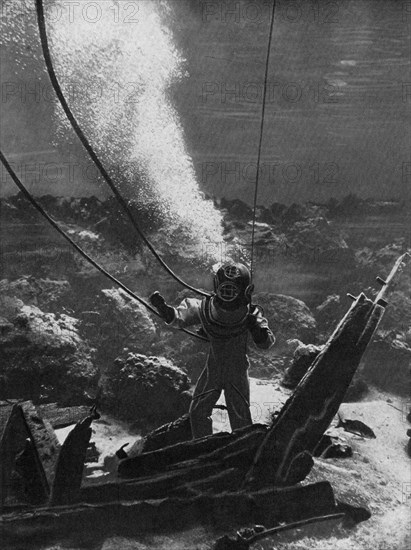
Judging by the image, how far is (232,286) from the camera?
4734mm

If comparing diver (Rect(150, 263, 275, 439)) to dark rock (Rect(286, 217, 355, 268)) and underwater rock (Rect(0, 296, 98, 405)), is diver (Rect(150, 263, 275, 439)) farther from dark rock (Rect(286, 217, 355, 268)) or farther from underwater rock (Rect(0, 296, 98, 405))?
dark rock (Rect(286, 217, 355, 268))

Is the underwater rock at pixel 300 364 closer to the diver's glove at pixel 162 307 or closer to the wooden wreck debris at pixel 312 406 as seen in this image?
the wooden wreck debris at pixel 312 406

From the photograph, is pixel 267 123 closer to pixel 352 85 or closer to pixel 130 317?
pixel 352 85

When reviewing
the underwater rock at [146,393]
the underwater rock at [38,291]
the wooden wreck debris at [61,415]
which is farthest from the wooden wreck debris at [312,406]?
the underwater rock at [38,291]

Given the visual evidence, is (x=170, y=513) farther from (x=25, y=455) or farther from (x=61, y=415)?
(x=61, y=415)

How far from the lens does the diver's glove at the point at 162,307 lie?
4.68m

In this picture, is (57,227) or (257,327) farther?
(257,327)

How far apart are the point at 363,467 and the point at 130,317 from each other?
467 centimetres

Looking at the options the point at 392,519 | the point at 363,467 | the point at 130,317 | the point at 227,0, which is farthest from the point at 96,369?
the point at 227,0

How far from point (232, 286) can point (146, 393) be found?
8.04ft

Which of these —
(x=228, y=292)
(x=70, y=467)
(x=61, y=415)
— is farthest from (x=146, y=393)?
(x=70, y=467)

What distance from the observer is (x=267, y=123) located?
10.4 meters

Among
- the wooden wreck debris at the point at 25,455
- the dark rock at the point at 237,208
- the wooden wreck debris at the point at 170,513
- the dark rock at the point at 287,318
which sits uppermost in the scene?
the dark rock at the point at 237,208

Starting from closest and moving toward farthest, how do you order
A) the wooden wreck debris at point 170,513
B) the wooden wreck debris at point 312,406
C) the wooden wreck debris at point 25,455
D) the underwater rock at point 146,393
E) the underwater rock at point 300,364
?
the wooden wreck debris at point 170,513, the wooden wreck debris at point 25,455, the wooden wreck debris at point 312,406, the underwater rock at point 146,393, the underwater rock at point 300,364
